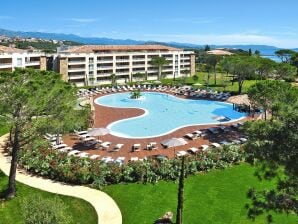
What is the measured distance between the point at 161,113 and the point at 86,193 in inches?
1244

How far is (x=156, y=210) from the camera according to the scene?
82.7 feet

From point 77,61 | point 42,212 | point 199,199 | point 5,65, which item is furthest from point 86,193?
point 77,61

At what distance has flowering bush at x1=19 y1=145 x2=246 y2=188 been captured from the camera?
29.4 metres

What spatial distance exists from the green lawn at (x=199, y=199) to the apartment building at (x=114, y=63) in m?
53.4

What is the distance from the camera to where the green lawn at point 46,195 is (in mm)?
23984

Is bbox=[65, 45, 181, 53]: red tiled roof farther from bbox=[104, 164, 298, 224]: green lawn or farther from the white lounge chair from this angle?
bbox=[104, 164, 298, 224]: green lawn

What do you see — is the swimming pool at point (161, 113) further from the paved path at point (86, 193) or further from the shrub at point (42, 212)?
the shrub at point (42, 212)

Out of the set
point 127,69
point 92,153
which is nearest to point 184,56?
point 127,69

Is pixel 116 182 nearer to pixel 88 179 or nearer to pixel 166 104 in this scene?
pixel 88 179

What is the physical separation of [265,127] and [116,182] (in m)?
16.2

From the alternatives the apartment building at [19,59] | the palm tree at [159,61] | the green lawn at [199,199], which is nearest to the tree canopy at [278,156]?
the green lawn at [199,199]

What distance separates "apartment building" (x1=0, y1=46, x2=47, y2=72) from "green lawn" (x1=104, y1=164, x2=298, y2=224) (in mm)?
48811

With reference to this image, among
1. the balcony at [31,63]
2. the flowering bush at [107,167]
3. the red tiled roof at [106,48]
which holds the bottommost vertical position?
the flowering bush at [107,167]

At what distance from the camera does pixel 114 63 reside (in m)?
89.6
